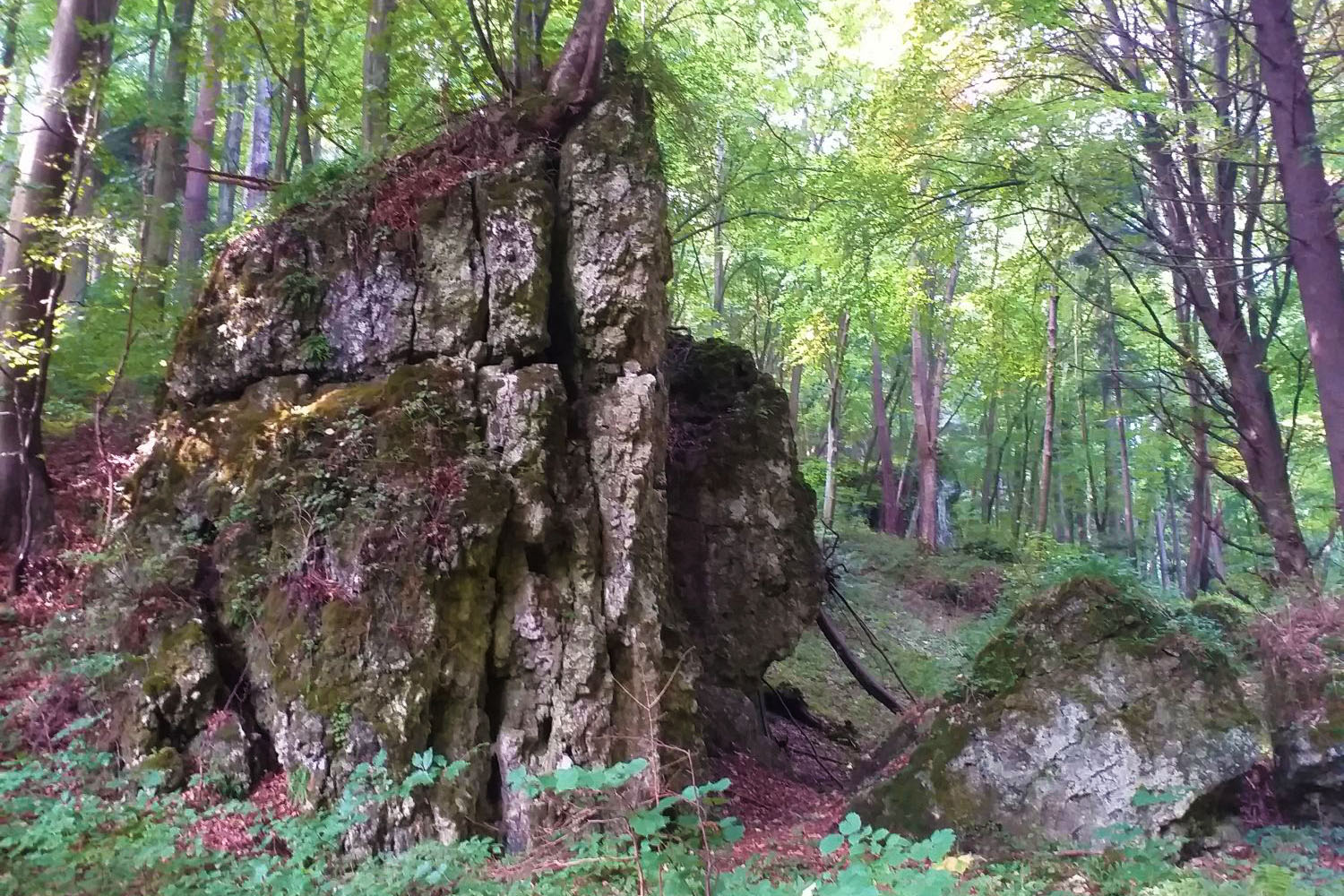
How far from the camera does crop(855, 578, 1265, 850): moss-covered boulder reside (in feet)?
19.2

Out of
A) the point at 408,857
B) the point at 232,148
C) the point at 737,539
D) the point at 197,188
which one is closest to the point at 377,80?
the point at 197,188

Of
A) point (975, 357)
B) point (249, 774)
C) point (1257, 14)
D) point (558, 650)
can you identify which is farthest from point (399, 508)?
point (975, 357)

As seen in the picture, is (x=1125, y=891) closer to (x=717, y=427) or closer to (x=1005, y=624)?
(x=1005, y=624)

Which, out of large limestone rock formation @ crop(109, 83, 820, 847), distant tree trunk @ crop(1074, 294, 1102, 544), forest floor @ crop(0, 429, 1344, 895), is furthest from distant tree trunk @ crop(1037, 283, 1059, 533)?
large limestone rock formation @ crop(109, 83, 820, 847)

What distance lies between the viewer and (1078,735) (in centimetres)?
618

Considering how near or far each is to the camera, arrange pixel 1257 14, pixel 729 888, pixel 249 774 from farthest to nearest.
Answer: pixel 1257 14
pixel 249 774
pixel 729 888

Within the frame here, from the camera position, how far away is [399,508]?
6242 mm

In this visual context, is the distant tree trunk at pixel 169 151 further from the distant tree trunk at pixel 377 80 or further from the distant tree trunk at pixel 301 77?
the distant tree trunk at pixel 377 80

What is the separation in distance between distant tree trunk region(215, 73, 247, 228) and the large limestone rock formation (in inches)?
273

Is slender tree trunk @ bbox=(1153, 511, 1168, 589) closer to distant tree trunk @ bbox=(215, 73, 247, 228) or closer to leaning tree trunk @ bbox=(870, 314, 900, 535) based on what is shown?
leaning tree trunk @ bbox=(870, 314, 900, 535)

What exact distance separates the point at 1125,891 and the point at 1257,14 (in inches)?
333

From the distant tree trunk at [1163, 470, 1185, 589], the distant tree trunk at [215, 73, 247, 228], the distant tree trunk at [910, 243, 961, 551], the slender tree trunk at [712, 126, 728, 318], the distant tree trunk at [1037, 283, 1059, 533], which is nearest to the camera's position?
the slender tree trunk at [712, 126, 728, 318]

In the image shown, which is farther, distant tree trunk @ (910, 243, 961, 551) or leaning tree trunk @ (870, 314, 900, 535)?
leaning tree trunk @ (870, 314, 900, 535)

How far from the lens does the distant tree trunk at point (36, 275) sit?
759 cm
